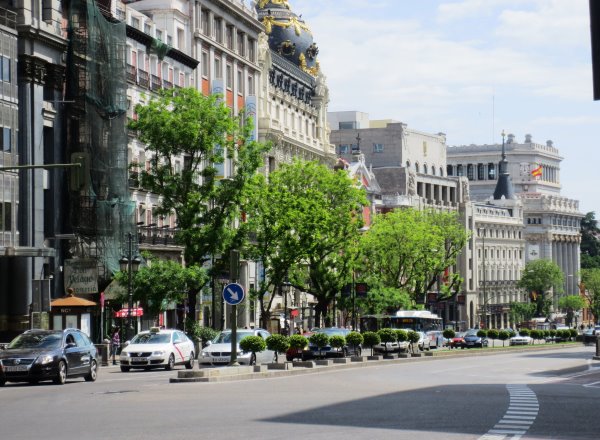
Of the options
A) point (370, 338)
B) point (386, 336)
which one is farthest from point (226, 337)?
point (386, 336)

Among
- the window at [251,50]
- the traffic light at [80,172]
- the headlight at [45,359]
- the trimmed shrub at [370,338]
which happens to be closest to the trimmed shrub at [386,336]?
the trimmed shrub at [370,338]

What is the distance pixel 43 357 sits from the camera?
132 ft

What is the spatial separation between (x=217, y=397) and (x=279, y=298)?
8294cm

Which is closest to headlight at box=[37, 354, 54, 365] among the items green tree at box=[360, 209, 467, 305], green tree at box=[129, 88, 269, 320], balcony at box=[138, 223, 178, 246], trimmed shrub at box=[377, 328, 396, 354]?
trimmed shrub at box=[377, 328, 396, 354]

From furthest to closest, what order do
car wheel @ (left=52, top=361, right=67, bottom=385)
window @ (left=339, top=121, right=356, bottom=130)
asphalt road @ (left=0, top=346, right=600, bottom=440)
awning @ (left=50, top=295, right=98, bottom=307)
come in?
window @ (left=339, top=121, right=356, bottom=130) → awning @ (left=50, top=295, right=98, bottom=307) → car wheel @ (left=52, top=361, right=67, bottom=385) → asphalt road @ (left=0, top=346, right=600, bottom=440)

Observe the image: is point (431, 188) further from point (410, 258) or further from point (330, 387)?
point (330, 387)

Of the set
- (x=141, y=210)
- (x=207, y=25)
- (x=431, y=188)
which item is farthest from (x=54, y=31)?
(x=431, y=188)

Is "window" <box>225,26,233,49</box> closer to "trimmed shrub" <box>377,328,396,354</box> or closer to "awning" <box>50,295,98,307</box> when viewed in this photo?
"trimmed shrub" <box>377,328,396,354</box>

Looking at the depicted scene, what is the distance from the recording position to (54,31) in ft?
224

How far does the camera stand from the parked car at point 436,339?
100600mm

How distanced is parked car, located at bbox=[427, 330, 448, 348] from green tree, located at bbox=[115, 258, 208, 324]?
105 feet

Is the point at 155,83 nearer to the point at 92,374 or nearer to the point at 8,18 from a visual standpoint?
the point at 8,18

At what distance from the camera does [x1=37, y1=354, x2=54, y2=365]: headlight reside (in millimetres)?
40250

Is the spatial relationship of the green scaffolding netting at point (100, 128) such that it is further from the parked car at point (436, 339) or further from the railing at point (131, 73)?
the parked car at point (436, 339)
